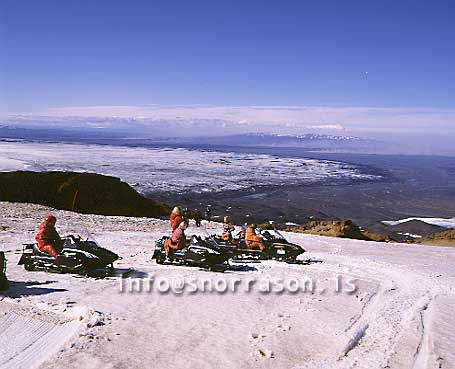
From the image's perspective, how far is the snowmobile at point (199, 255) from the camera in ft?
40.5

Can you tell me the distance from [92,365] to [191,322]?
2.12 metres

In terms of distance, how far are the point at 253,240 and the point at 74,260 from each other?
5798mm

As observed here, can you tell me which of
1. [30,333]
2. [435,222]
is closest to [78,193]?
[30,333]

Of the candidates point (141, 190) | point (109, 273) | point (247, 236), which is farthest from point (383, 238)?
point (141, 190)

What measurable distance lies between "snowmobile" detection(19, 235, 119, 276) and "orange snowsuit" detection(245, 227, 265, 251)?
15.3 ft

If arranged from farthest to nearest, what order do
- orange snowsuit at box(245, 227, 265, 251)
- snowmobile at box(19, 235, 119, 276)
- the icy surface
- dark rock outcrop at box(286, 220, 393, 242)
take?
the icy surface → dark rock outcrop at box(286, 220, 393, 242) → orange snowsuit at box(245, 227, 265, 251) → snowmobile at box(19, 235, 119, 276)

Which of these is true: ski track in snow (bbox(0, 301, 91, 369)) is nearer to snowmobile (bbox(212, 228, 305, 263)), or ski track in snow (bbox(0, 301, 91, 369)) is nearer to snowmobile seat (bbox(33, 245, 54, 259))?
snowmobile seat (bbox(33, 245, 54, 259))

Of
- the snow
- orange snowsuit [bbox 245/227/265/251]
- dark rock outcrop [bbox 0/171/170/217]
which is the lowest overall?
the snow

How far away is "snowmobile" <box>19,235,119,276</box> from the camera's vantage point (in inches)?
426

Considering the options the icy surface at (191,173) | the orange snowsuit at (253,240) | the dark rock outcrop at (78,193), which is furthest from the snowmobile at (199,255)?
the icy surface at (191,173)

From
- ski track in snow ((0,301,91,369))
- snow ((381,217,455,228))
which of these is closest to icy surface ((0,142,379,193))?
snow ((381,217,455,228))

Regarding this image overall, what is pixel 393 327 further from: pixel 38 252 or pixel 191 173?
pixel 191 173

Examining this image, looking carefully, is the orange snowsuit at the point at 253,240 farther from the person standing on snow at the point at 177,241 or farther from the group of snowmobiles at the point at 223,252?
the person standing on snow at the point at 177,241

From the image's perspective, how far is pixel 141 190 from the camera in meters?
45.5
